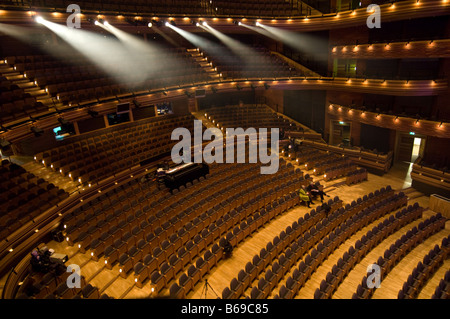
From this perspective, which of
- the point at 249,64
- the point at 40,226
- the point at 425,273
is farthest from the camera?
the point at 249,64

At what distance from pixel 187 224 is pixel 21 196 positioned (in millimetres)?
3875

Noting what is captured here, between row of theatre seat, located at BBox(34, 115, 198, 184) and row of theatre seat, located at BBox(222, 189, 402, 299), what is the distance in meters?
5.23

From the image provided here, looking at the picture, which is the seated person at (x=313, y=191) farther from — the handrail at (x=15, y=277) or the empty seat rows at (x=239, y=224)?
the handrail at (x=15, y=277)

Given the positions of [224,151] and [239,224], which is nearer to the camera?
[239,224]

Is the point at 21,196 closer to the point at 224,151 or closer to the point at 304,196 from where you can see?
the point at 224,151

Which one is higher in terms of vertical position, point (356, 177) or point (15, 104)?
point (15, 104)

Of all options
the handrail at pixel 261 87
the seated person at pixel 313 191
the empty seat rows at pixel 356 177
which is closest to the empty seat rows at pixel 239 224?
the seated person at pixel 313 191

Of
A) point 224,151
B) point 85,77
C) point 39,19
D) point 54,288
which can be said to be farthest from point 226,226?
point 39,19

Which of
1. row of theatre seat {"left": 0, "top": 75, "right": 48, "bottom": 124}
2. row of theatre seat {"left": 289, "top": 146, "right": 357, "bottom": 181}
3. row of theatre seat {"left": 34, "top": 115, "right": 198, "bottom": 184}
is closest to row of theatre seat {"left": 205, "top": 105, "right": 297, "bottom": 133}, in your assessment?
row of theatre seat {"left": 34, "top": 115, "right": 198, "bottom": 184}

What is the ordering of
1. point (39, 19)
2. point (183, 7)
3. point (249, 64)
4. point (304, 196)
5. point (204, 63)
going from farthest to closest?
1. point (249, 64)
2. point (204, 63)
3. point (183, 7)
4. point (39, 19)
5. point (304, 196)

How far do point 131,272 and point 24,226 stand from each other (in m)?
2.56

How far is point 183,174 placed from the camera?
337 inches

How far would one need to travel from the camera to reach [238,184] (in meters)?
8.67

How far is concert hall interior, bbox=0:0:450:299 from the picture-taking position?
5.64m
